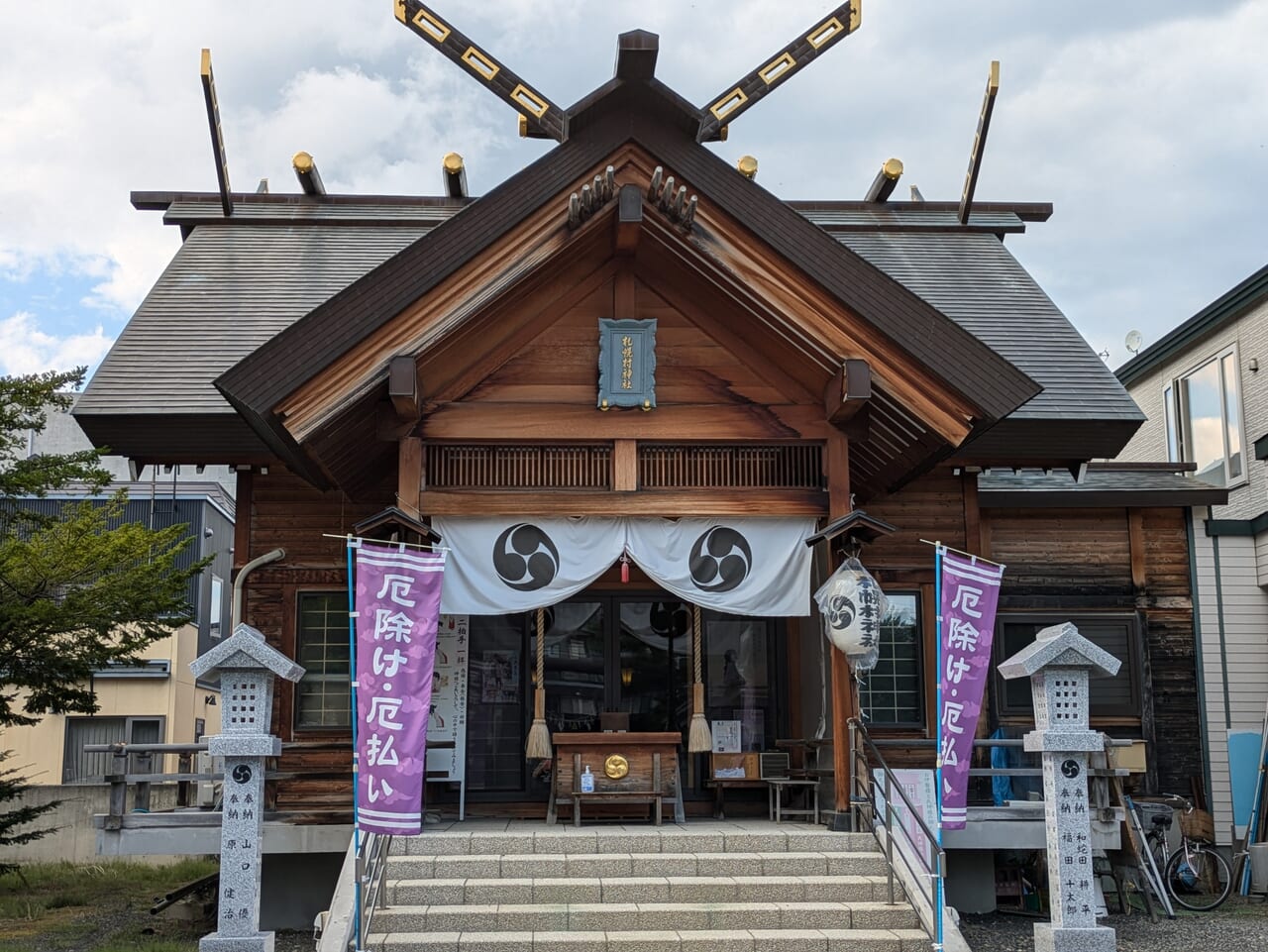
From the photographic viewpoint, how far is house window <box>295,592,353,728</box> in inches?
504

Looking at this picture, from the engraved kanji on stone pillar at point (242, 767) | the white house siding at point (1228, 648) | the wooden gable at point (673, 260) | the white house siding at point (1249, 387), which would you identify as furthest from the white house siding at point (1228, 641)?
the engraved kanji on stone pillar at point (242, 767)

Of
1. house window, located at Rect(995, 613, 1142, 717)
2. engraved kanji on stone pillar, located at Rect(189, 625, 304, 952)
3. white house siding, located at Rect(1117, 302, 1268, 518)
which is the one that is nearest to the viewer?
engraved kanji on stone pillar, located at Rect(189, 625, 304, 952)

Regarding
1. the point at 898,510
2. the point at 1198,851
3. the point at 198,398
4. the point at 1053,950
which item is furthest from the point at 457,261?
the point at 1198,851

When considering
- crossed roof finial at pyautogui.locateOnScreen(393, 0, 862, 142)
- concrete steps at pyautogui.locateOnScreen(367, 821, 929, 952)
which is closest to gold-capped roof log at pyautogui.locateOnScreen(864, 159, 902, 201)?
crossed roof finial at pyautogui.locateOnScreen(393, 0, 862, 142)

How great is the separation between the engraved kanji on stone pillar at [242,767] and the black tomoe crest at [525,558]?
2704mm

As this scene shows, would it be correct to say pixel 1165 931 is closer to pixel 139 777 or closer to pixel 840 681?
pixel 840 681

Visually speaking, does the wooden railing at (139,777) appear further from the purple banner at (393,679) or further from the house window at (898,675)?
the house window at (898,675)

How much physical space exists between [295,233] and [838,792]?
1003cm

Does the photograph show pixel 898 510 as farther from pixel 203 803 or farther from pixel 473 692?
pixel 203 803

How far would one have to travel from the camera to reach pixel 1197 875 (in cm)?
1357

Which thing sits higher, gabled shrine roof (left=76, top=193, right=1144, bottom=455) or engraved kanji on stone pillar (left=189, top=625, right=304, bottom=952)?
gabled shrine roof (left=76, top=193, right=1144, bottom=455)

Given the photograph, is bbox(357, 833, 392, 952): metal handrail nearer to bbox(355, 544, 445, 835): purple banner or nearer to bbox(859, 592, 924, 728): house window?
bbox(355, 544, 445, 835): purple banner

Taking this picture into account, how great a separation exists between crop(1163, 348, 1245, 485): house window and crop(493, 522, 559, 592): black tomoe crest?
1065 centimetres

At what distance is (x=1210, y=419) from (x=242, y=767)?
1497 cm
